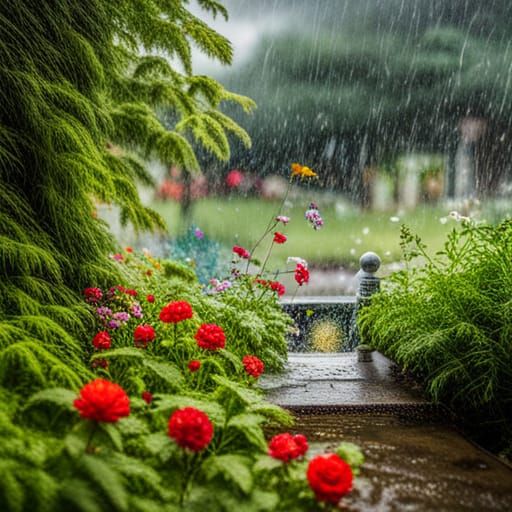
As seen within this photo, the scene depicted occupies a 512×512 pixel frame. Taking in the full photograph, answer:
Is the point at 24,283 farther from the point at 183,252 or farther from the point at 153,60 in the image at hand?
the point at 183,252

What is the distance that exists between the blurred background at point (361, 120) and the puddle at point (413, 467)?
21.3ft

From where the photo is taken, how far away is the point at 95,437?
129 cm

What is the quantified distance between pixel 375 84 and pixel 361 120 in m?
0.88

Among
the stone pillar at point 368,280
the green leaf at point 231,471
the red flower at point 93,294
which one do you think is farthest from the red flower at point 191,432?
the stone pillar at point 368,280

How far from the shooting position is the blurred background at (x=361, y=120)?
9578 millimetres

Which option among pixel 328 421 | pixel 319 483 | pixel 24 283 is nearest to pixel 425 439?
pixel 328 421

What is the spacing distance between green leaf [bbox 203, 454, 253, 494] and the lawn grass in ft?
23.5

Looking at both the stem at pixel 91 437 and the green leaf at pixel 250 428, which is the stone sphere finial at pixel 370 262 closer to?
the green leaf at pixel 250 428

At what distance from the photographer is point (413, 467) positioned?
5.80ft

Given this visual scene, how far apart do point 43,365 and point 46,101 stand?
1.52m

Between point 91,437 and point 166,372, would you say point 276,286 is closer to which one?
point 166,372

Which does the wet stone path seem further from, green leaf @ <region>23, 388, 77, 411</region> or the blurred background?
the blurred background

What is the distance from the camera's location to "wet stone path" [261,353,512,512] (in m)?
1.51

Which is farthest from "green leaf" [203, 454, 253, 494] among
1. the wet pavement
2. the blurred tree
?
the blurred tree
